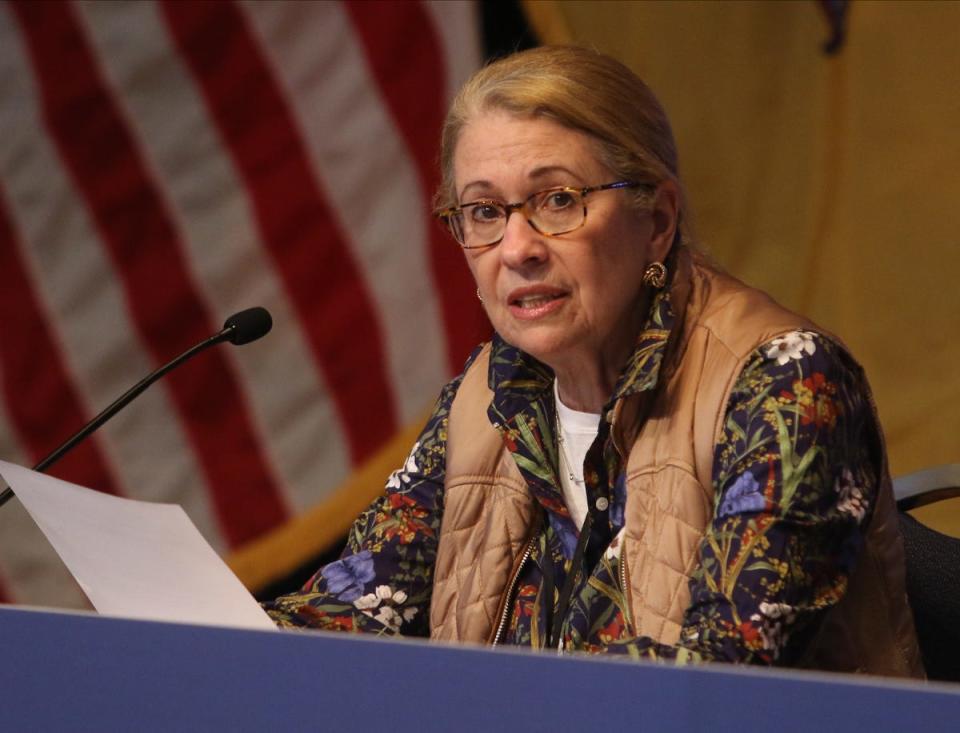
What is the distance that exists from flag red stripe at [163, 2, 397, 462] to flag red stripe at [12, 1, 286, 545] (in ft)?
0.69

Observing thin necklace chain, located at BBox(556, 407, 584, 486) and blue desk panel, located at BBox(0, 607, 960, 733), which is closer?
blue desk panel, located at BBox(0, 607, 960, 733)

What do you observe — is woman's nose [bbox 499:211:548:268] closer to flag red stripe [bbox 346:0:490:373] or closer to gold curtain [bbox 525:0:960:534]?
gold curtain [bbox 525:0:960:534]

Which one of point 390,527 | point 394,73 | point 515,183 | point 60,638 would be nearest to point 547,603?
point 390,527

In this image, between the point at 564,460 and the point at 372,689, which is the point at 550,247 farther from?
the point at 372,689

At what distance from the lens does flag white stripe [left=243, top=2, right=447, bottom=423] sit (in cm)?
287

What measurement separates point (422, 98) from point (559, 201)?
1457 millimetres

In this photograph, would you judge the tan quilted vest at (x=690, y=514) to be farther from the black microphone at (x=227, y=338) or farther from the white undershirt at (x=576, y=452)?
the black microphone at (x=227, y=338)

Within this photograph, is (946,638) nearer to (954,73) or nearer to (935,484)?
(935,484)

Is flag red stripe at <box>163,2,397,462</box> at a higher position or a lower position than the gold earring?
higher

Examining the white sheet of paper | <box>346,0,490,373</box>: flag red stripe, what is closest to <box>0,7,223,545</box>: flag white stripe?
<box>346,0,490,373</box>: flag red stripe

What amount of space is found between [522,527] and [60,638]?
78cm

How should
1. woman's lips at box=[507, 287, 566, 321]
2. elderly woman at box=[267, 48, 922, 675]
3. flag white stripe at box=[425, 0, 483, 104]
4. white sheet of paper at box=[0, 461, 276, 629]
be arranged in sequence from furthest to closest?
flag white stripe at box=[425, 0, 483, 104]
woman's lips at box=[507, 287, 566, 321]
elderly woman at box=[267, 48, 922, 675]
white sheet of paper at box=[0, 461, 276, 629]

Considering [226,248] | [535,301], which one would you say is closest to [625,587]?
[535,301]

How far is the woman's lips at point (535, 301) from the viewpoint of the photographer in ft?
4.91
